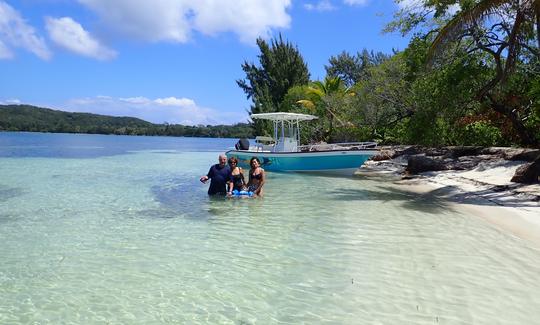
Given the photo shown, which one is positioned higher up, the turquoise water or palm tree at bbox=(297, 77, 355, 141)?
palm tree at bbox=(297, 77, 355, 141)

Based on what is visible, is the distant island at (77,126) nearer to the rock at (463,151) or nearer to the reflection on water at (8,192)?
the rock at (463,151)

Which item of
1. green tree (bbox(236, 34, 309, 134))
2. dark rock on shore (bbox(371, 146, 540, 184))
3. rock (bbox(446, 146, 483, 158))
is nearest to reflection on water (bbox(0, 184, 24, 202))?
dark rock on shore (bbox(371, 146, 540, 184))

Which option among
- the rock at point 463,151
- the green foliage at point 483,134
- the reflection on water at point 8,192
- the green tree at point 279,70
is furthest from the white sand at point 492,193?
the green tree at point 279,70

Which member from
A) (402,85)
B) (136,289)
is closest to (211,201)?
(136,289)

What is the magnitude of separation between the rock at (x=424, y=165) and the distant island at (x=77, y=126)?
310 ft

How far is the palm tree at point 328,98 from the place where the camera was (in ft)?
98.7

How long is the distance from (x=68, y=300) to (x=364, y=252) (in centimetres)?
392

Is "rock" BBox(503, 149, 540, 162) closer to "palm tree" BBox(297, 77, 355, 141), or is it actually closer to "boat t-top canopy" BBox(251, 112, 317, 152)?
"boat t-top canopy" BBox(251, 112, 317, 152)

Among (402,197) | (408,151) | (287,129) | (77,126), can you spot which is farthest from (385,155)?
(77,126)

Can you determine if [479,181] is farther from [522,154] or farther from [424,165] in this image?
[424,165]

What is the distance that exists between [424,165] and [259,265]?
1314 centimetres

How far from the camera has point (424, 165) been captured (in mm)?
17188

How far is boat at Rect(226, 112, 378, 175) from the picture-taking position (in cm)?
1656

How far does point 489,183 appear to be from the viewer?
42.1ft
